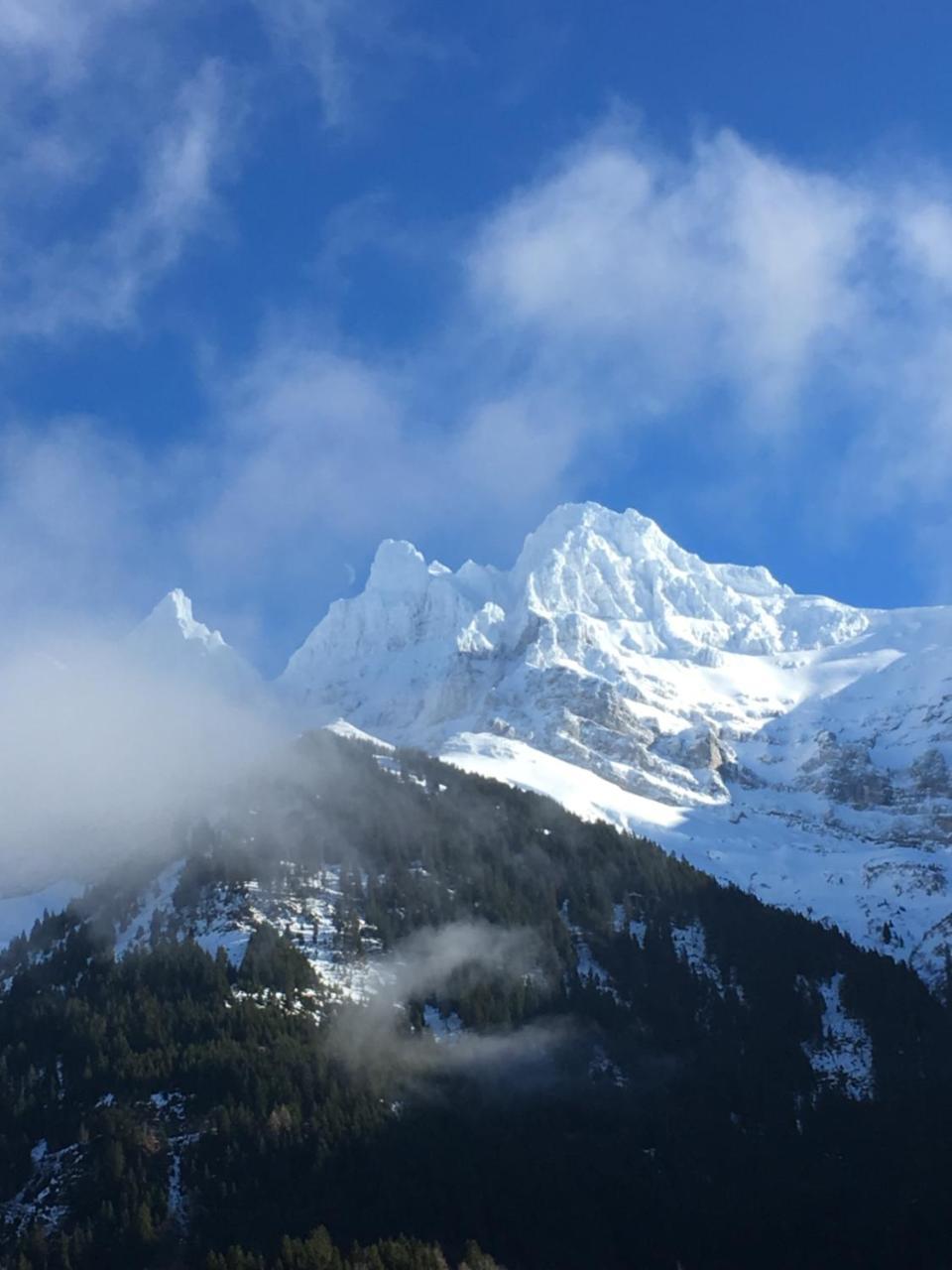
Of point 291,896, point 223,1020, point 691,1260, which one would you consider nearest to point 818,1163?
point 691,1260

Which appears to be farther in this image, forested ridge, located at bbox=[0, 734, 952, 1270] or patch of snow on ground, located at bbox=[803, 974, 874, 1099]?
patch of snow on ground, located at bbox=[803, 974, 874, 1099]

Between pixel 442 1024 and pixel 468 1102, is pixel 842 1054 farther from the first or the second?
pixel 468 1102

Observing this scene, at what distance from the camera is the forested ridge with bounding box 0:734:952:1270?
126000mm

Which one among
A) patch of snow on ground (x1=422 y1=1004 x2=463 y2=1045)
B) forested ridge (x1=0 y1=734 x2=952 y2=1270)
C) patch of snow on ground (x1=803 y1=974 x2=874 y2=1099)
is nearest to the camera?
forested ridge (x1=0 y1=734 x2=952 y2=1270)

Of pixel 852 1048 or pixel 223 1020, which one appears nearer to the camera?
pixel 223 1020

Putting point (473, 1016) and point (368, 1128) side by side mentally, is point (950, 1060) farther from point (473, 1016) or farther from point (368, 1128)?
point (368, 1128)

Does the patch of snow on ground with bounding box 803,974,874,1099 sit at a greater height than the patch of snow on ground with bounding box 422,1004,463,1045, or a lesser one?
lesser

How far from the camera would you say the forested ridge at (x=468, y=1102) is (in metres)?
126

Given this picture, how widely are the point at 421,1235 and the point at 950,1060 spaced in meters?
82.2

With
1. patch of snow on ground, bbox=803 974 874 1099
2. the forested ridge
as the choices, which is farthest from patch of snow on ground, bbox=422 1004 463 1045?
patch of snow on ground, bbox=803 974 874 1099

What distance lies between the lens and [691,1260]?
127 m

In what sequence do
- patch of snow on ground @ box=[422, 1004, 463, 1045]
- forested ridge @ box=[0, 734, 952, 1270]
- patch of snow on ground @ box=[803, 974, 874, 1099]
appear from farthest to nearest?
patch of snow on ground @ box=[803, 974, 874, 1099]
patch of snow on ground @ box=[422, 1004, 463, 1045]
forested ridge @ box=[0, 734, 952, 1270]

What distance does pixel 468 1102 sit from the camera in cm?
14700

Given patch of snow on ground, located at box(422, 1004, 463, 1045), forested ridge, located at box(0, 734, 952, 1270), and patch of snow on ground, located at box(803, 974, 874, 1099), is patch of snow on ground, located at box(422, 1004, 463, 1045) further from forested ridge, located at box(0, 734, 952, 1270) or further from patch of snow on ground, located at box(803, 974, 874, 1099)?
patch of snow on ground, located at box(803, 974, 874, 1099)
